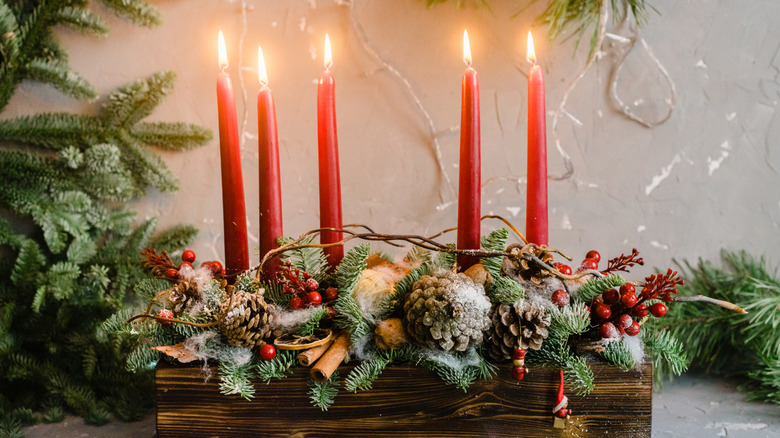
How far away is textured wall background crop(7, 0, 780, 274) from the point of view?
3.08 feet

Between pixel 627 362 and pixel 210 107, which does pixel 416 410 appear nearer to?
pixel 627 362

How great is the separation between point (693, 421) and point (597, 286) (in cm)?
38

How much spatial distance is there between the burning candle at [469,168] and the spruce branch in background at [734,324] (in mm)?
408

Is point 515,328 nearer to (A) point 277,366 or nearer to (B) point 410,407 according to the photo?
(B) point 410,407

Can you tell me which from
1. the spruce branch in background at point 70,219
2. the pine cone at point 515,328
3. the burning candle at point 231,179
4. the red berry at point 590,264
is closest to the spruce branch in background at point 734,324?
the red berry at point 590,264

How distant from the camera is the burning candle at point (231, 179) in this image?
0.62 meters

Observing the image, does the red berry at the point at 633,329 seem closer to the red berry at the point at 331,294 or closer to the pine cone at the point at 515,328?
the pine cone at the point at 515,328

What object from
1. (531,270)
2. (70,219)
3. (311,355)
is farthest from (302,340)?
(70,219)

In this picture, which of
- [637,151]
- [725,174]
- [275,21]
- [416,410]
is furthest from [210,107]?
[725,174]

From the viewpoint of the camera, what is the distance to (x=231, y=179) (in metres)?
0.63

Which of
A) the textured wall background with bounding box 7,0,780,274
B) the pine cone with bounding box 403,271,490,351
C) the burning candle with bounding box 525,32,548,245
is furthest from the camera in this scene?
the textured wall background with bounding box 7,0,780,274

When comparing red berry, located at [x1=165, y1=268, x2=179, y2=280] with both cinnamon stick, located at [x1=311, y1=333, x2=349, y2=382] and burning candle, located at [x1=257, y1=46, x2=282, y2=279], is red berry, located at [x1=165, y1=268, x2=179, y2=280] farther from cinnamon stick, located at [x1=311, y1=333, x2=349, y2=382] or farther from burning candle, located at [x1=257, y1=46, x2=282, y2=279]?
cinnamon stick, located at [x1=311, y1=333, x2=349, y2=382]

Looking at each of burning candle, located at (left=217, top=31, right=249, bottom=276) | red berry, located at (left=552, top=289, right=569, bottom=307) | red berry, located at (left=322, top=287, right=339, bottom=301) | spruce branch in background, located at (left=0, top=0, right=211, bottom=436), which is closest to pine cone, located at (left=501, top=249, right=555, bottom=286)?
red berry, located at (left=552, top=289, right=569, bottom=307)

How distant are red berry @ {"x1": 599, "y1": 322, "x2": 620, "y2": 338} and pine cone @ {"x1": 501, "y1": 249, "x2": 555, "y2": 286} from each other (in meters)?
0.08
